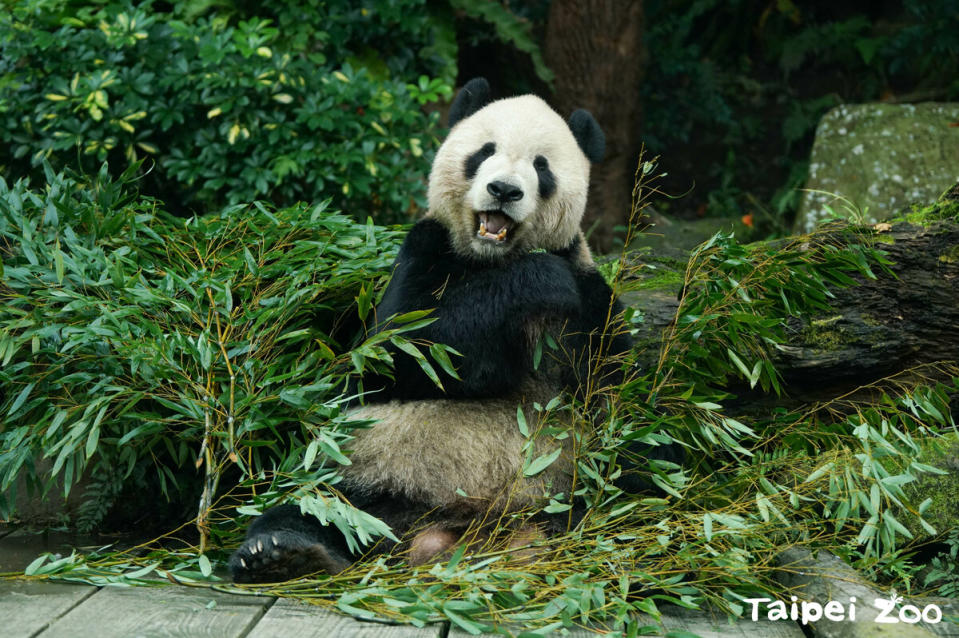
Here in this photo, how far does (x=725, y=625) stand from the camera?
8.70ft

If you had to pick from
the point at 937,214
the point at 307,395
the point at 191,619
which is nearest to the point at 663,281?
the point at 937,214

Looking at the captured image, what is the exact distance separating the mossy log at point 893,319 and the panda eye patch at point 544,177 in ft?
3.05

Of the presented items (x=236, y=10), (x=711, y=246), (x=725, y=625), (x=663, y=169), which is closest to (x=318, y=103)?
(x=236, y=10)

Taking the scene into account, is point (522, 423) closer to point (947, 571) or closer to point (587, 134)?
point (587, 134)

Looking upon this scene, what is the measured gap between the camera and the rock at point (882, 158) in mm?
7227

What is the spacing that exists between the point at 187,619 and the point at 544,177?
1.81 m

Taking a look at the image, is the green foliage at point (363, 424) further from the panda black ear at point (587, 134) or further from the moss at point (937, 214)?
the panda black ear at point (587, 134)

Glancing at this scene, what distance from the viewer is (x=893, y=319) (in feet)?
12.2

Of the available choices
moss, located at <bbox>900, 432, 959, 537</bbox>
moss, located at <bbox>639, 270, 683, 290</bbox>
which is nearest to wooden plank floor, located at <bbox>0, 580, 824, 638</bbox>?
moss, located at <bbox>900, 432, 959, 537</bbox>

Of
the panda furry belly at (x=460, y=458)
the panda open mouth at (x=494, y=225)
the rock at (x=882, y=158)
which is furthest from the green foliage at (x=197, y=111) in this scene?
the rock at (x=882, y=158)

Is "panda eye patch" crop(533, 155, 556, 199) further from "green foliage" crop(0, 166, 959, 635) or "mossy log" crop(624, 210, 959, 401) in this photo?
"mossy log" crop(624, 210, 959, 401)

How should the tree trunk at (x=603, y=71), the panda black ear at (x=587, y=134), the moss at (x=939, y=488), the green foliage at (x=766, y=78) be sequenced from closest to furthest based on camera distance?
the moss at (x=939, y=488), the panda black ear at (x=587, y=134), the tree trunk at (x=603, y=71), the green foliage at (x=766, y=78)

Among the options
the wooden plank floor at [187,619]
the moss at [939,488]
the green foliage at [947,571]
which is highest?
the wooden plank floor at [187,619]

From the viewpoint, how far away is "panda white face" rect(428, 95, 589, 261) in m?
3.10
